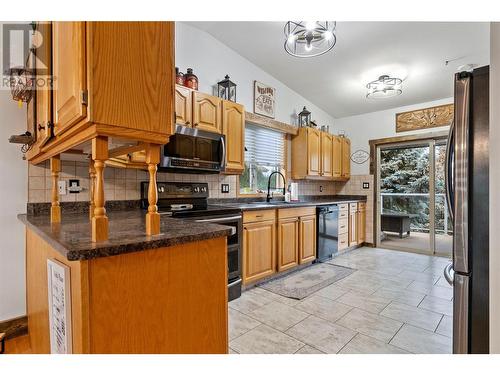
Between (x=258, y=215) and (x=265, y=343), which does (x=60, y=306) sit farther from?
(x=258, y=215)

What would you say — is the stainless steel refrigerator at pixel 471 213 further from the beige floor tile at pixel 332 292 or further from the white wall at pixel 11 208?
the white wall at pixel 11 208

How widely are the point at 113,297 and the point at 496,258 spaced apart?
144 cm

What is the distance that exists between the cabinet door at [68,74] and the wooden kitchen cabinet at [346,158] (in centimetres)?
491

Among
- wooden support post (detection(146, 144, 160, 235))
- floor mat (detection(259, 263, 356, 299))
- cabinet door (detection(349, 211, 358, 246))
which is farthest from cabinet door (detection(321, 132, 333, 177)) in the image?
wooden support post (detection(146, 144, 160, 235))

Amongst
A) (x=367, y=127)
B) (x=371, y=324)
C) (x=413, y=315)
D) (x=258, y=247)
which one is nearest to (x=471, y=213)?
(x=371, y=324)

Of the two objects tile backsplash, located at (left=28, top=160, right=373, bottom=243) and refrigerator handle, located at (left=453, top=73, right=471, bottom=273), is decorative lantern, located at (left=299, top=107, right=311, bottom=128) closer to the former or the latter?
tile backsplash, located at (left=28, top=160, right=373, bottom=243)

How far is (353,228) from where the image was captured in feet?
15.9

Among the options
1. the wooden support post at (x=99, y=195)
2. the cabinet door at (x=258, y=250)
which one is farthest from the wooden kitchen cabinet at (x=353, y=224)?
the wooden support post at (x=99, y=195)

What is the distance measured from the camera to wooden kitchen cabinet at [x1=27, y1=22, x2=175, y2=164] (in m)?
0.87

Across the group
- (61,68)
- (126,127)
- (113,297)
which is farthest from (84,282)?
(61,68)

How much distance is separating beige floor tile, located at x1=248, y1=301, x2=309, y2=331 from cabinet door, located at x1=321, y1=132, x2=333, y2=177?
2.78m

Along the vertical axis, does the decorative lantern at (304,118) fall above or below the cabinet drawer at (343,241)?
above

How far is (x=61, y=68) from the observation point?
43.0 inches

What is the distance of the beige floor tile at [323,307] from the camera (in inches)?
92.0
